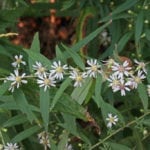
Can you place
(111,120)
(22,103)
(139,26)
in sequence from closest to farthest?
(22,103)
(111,120)
(139,26)

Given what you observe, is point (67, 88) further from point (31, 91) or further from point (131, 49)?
point (131, 49)

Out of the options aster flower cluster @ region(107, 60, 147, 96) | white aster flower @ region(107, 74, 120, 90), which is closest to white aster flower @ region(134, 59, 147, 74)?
aster flower cluster @ region(107, 60, 147, 96)

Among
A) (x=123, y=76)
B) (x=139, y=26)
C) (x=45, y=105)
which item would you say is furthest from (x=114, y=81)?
(x=139, y=26)

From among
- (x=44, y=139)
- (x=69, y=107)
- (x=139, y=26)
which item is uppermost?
(x=139, y=26)

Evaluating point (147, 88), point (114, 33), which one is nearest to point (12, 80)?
point (147, 88)

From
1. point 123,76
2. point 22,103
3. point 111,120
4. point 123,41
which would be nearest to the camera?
point 22,103

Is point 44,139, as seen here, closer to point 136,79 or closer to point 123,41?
point 136,79
